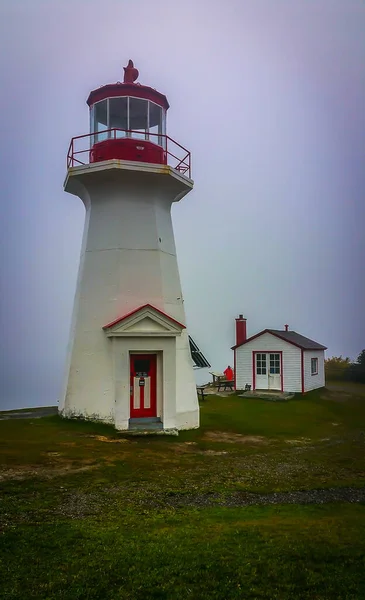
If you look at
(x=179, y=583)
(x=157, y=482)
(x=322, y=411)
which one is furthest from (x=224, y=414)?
(x=179, y=583)

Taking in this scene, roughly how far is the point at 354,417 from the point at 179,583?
1360cm

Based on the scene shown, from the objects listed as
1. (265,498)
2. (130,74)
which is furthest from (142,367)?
(130,74)

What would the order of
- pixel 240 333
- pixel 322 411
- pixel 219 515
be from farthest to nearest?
pixel 240 333
pixel 322 411
pixel 219 515

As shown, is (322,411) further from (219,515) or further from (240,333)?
(219,515)

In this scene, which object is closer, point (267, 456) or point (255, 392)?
point (267, 456)

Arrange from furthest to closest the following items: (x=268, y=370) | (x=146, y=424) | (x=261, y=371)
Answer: (x=261, y=371)
(x=268, y=370)
(x=146, y=424)

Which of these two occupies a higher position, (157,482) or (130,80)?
(130,80)

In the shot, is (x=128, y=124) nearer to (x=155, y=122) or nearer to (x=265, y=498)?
(x=155, y=122)

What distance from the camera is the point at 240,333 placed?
83.1ft

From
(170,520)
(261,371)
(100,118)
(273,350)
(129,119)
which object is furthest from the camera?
(261,371)

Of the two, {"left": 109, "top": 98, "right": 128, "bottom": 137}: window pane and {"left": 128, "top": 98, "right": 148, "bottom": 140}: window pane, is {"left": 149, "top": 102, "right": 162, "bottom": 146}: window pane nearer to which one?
{"left": 128, "top": 98, "right": 148, "bottom": 140}: window pane

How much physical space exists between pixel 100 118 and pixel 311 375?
15648 mm

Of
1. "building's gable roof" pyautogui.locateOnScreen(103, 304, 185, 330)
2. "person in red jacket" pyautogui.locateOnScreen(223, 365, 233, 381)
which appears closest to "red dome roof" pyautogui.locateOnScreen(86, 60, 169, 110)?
"building's gable roof" pyautogui.locateOnScreen(103, 304, 185, 330)

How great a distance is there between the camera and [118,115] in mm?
14547
